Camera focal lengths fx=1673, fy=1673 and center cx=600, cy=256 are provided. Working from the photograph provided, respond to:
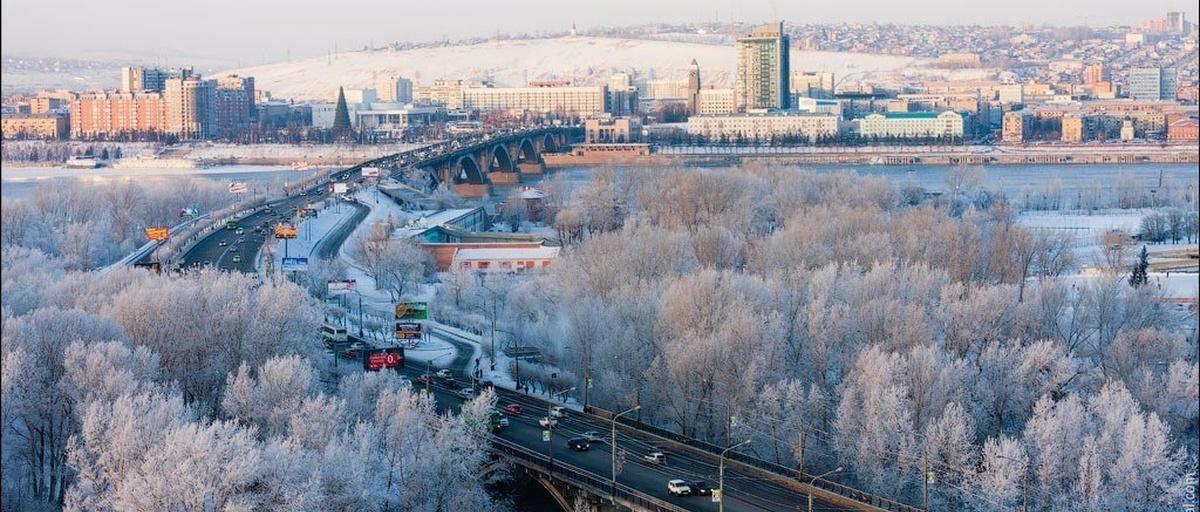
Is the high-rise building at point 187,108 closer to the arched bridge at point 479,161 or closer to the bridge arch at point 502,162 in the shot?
the arched bridge at point 479,161

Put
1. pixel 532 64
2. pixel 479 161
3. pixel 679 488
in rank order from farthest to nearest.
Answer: pixel 532 64
pixel 479 161
pixel 679 488

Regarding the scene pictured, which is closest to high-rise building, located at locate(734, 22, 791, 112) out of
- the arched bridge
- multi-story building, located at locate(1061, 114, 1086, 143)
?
multi-story building, located at locate(1061, 114, 1086, 143)

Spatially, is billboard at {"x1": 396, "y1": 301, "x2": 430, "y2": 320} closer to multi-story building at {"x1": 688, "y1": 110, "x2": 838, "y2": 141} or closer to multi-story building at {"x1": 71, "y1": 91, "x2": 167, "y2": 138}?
multi-story building at {"x1": 688, "y1": 110, "x2": 838, "y2": 141}

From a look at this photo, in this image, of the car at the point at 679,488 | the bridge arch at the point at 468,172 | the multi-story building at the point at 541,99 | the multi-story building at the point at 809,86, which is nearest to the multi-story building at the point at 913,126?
the multi-story building at the point at 809,86

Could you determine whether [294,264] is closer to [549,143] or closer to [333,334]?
[333,334]

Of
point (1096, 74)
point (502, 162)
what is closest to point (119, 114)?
point (502, 162)

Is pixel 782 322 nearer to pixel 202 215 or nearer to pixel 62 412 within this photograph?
pixel 62 412
